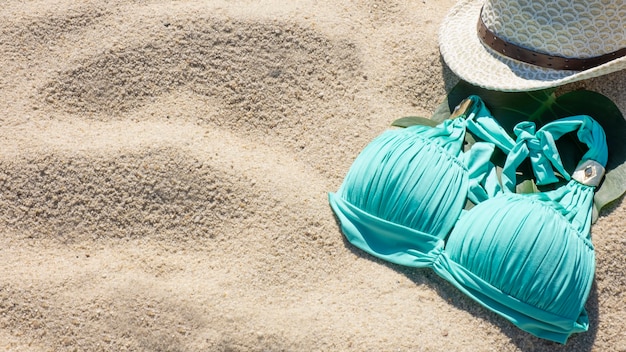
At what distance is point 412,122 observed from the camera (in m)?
1.92

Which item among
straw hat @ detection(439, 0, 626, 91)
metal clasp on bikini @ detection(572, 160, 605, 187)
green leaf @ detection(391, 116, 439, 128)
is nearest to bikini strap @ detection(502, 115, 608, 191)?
metal clasp on bikini @ detection(572, 160, 605, 187)

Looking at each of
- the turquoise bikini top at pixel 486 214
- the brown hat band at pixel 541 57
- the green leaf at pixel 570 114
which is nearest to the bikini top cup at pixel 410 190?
the turquoise bikini top at pixel 486 214

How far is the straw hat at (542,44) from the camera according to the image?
1.66 meters

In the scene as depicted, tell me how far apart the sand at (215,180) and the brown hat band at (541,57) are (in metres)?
0.16

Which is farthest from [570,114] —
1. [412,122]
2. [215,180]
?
[215,180]

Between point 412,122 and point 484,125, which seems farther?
point 412,122

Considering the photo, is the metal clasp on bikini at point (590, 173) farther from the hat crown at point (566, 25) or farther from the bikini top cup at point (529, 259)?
the hat crown at point (566, 25)

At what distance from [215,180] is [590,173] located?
1.00 meters

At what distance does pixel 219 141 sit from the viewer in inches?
75.8

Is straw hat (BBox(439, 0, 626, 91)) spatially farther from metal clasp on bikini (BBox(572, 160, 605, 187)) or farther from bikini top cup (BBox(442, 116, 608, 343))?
bikini top cup (BBox(442, 116, 608, 343))

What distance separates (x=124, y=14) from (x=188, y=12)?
0.73 feet

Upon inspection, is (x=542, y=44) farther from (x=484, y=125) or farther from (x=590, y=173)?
(x=590, y=173)

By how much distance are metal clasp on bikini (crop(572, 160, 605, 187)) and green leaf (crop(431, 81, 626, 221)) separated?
0.12 ft

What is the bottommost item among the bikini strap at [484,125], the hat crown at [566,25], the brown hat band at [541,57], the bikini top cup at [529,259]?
the bikini top cup at [529,259]
